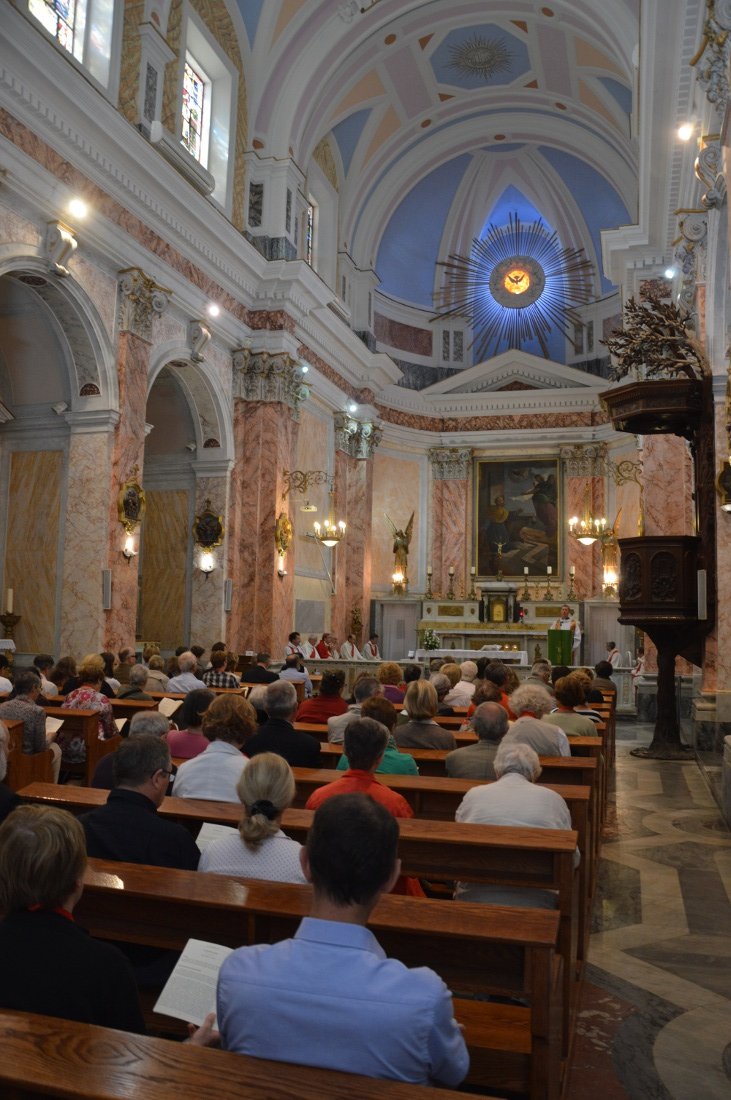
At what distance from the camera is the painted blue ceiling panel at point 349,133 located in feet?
63.5

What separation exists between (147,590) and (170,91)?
7707mm

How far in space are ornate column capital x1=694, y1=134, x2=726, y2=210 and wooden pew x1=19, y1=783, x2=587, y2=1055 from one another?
274 inches

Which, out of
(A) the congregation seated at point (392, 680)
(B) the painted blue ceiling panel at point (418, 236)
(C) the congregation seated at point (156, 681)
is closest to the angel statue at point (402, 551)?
(B) the painted blue ceiling panel at point (418, 236)

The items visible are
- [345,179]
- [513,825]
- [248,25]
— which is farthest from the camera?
[345,179]

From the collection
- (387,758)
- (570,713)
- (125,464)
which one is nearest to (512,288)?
(125,464)

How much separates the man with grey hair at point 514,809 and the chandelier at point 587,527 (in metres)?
16.5

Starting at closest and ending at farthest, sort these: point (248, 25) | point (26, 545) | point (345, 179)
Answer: point (26, 545), point (248, 25), point (345, 179)

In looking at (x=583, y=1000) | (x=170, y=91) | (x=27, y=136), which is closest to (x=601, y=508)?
(x=170, y=91)

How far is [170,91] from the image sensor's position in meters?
13.0

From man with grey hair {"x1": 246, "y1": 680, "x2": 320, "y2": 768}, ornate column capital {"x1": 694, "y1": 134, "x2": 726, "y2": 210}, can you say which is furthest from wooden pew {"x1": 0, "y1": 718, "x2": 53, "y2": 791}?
ornate column capital {"x1": 694, "y1": 134, "x2": 726, "y2": 210}

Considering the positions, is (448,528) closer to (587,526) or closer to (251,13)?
(587,526)

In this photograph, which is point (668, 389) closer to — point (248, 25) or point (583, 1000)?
point (583, 1000)

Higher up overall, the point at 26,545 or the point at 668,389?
the point at 668,389

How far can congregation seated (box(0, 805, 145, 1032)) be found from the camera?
1857mm
